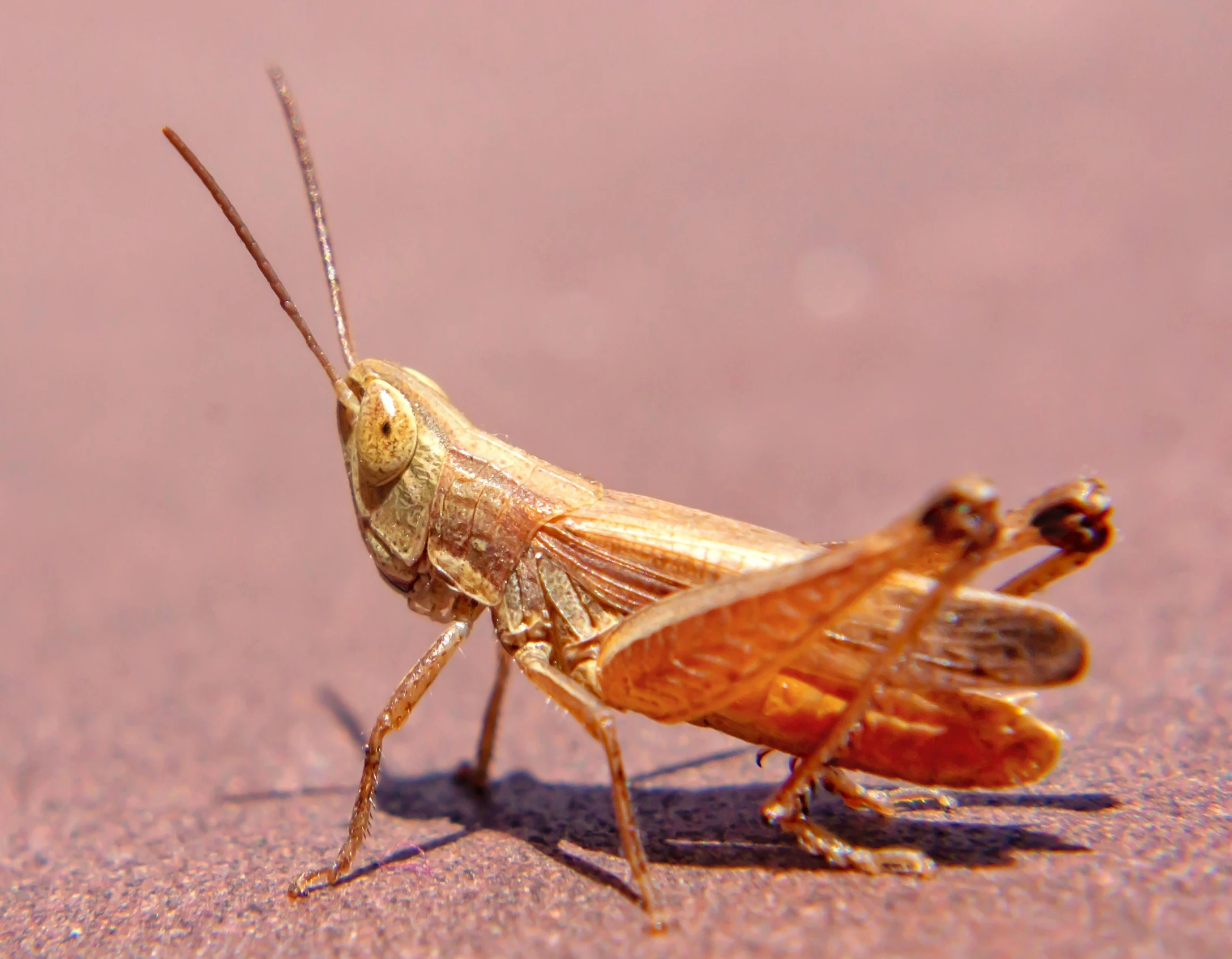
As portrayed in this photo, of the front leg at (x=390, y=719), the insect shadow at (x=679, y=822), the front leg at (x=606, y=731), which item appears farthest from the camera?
the front leg at (x=390, y=719)

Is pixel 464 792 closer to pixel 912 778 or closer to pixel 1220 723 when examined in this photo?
pixel 912 778

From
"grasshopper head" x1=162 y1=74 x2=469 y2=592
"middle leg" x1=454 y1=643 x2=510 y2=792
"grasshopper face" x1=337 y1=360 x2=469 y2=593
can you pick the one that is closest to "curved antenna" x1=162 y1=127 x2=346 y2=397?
"grasshopper head" x1=162 y1=74 x2=469 y2=592

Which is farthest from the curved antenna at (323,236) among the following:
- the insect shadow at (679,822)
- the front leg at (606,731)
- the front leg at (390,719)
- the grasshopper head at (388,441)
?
→ the insect shadow at (679,822)

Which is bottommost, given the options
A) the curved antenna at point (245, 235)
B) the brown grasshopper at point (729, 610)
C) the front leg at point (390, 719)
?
the front leg at point (390, 719)

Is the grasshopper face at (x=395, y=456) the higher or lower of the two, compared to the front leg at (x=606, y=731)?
higher

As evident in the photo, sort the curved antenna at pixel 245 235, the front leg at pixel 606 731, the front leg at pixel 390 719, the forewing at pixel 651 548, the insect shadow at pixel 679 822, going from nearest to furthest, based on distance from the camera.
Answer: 1. the front leg at pixel 606 731
2. the insect shadow at pixel 679 822
3. the forewing at pixel 651 548
4. the front leg at pixel 390 719
5. the curved antenna at pixel 245 235

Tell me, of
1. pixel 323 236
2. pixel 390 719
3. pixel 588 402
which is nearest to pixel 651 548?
pixel 390 719

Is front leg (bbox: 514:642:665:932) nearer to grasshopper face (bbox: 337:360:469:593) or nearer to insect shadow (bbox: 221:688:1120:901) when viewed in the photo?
insect shadow (bbox: 221:688:1120:901)

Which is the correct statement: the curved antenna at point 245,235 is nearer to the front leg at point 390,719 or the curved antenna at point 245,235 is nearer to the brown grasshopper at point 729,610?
the brown grasshopper at point 729,610
